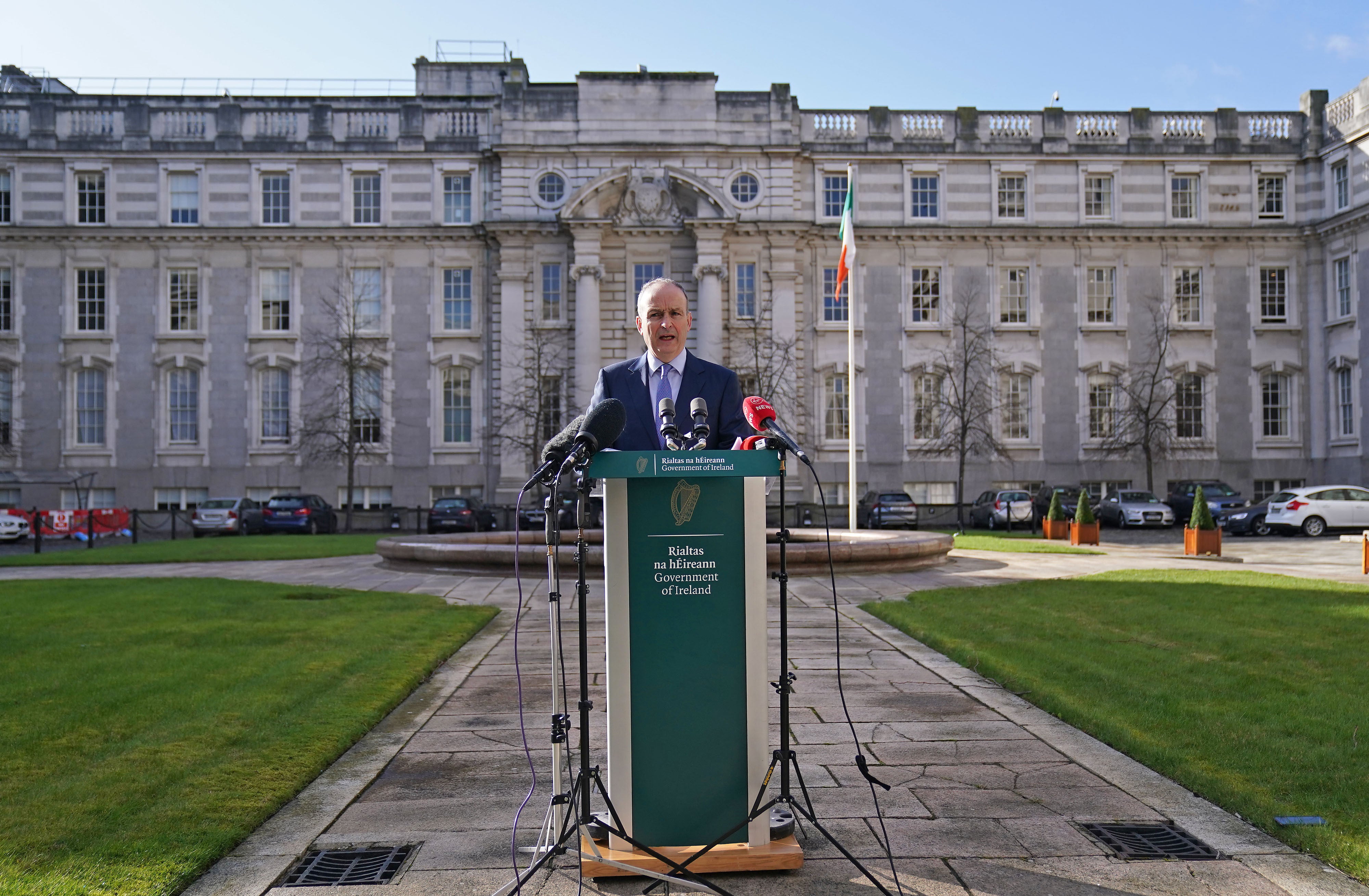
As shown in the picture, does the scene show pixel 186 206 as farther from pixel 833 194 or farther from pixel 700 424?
pixel 700 424

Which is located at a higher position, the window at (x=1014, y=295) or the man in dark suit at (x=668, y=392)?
the window at (x=1014, y=295)

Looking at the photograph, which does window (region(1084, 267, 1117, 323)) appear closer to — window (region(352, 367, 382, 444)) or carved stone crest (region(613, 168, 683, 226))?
carved stone crest (region(613, 168, 683, 226))

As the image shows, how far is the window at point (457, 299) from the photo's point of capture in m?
43.2

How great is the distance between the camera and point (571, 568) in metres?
16.7

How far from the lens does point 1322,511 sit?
31.4 m

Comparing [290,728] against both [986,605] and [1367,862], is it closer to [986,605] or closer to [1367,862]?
[1367,862]

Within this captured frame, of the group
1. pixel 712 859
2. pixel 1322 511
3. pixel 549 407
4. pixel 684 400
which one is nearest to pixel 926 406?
pixel 1322 511

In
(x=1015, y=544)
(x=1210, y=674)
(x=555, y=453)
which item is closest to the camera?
(x=555, y=453)

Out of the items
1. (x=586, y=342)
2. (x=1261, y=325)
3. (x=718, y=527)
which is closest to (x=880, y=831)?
(x=718, y=527)

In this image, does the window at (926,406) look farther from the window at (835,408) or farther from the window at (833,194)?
the window at (833,194)

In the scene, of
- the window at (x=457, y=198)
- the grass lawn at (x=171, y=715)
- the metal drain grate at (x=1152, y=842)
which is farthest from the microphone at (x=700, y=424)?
the window at (x=457, y=198)

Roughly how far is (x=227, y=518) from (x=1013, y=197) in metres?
33.8

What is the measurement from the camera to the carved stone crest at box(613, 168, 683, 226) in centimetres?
4166

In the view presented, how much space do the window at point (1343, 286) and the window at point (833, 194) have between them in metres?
20.7
